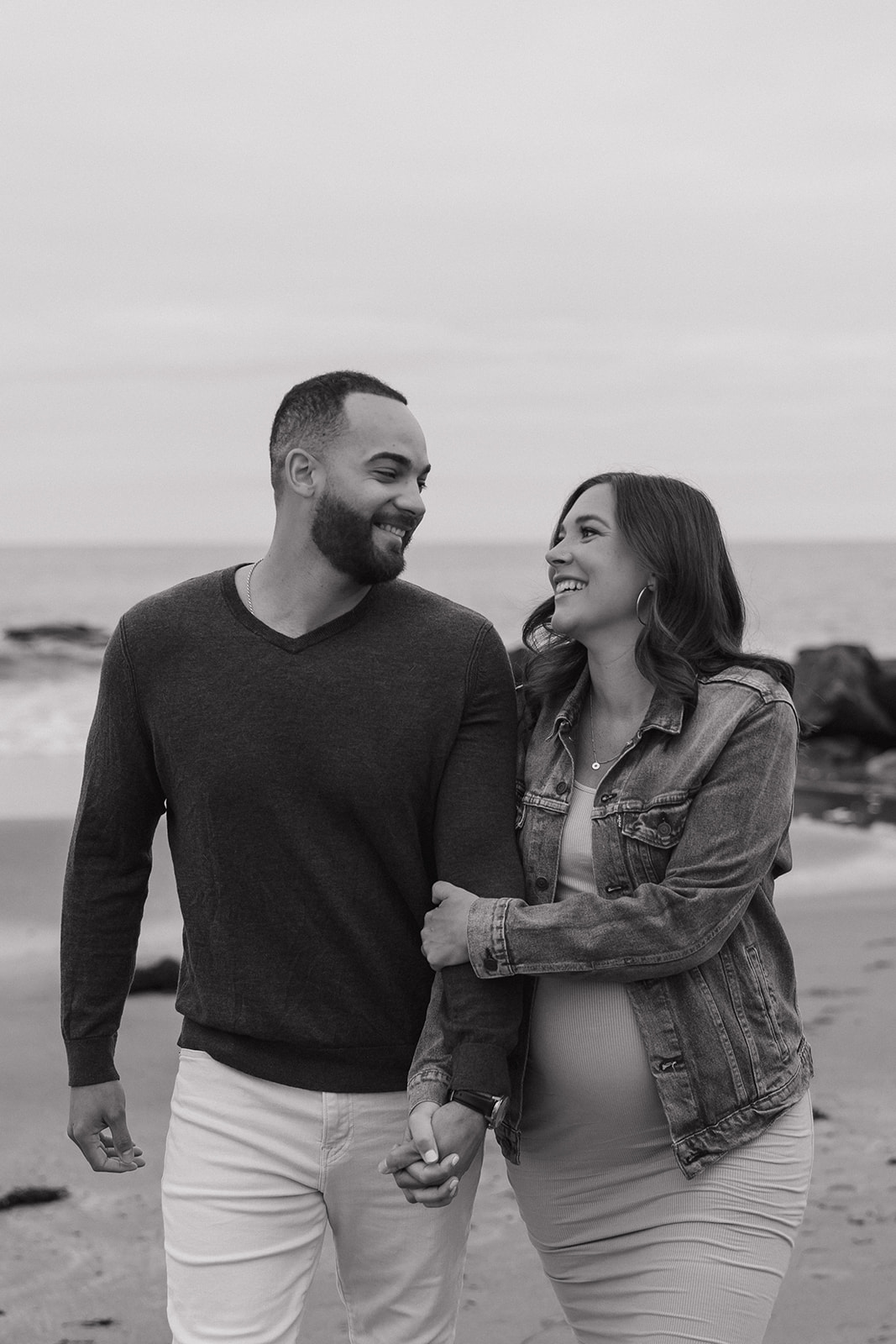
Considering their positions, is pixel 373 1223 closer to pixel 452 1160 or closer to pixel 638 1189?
pixel 452 1160

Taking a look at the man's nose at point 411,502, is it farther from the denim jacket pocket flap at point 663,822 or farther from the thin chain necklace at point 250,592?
the denim jacket pocket flap at point 663,822

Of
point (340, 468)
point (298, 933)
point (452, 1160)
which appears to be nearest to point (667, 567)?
point (340, 468)

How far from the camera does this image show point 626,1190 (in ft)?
10.0

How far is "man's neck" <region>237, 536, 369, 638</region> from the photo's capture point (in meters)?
3.21

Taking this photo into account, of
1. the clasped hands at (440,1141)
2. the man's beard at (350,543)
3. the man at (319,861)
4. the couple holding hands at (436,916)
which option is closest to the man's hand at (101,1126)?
the couple holding hands at (436,916)

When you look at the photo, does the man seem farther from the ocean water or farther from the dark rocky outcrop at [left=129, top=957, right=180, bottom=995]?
the dark rocky outcrop at [left=129, top=957, right=180, bottom=995]

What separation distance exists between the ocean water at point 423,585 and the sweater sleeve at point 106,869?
3.36 ft

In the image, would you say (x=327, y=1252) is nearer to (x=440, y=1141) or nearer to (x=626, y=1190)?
(x=626, y=1190)

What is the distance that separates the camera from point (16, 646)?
3650 centimetres

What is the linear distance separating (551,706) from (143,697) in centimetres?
91

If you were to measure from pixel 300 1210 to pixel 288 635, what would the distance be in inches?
47.3

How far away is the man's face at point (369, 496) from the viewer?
3.14 m

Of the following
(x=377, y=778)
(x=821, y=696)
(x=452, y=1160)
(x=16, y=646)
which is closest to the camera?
(x=452, y=1160)

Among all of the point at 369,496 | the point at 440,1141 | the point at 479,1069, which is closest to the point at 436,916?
the point at 479,1069
